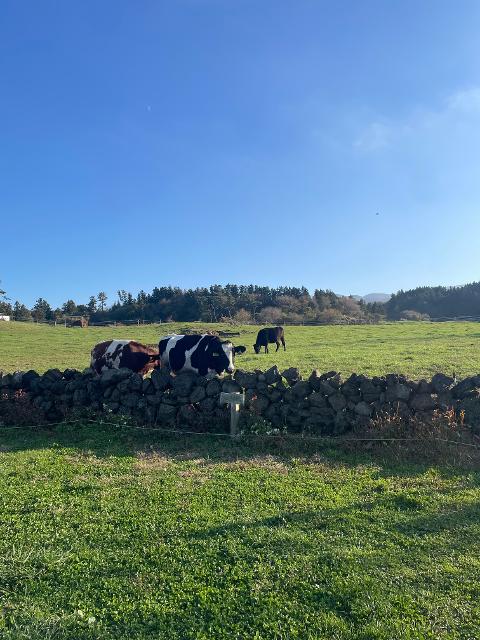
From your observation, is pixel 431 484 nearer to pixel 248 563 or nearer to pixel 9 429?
pixel 248 563

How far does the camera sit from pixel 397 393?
9.02 metres

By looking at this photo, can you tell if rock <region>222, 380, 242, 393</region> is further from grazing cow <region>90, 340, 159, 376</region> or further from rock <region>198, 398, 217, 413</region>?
grazing cow <region>90, 340, 159, 376</region>

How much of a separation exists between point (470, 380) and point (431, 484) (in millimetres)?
3108

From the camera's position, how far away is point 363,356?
20828 millimetres

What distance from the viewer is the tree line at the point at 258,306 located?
249 ft

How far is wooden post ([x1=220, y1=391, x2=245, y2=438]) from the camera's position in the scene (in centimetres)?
926

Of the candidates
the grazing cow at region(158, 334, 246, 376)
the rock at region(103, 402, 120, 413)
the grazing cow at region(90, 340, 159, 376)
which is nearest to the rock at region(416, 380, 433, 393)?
the rock at region(103, 402, 120, 413)

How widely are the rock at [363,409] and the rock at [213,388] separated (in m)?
2.96

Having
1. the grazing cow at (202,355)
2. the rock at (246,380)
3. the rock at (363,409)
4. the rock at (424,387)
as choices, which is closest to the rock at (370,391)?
the rock at (363,409)

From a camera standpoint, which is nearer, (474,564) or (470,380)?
(474,564)

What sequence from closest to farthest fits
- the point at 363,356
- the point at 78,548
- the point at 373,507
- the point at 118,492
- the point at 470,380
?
the point at 78,548 → the point at 373,507 → the point at 118,492 → the point at 470,380 → the point at 363,356

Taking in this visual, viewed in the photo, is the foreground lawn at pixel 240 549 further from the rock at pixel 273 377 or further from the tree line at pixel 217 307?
the tree line at pixel 217 307

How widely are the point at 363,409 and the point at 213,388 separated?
3.22 m

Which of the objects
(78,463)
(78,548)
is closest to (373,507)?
(78,548)
